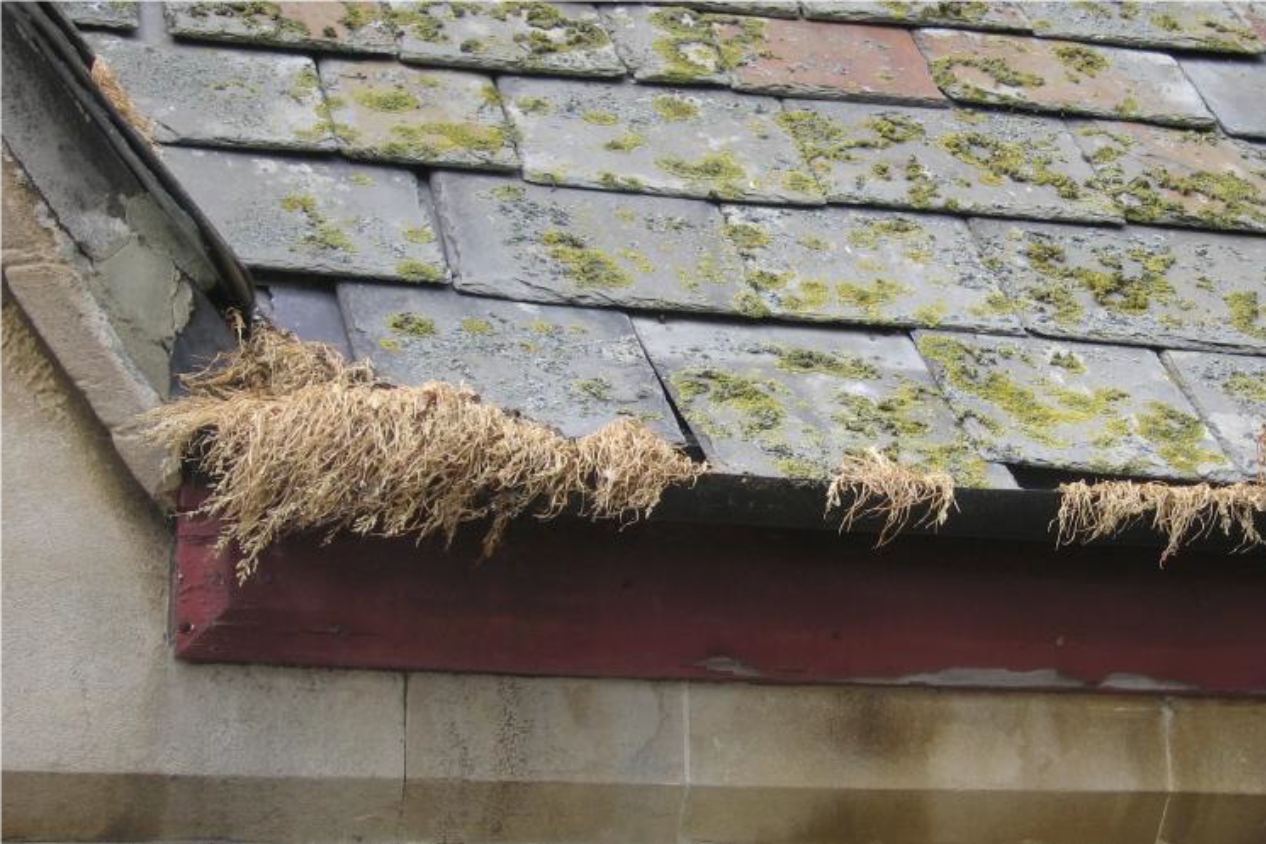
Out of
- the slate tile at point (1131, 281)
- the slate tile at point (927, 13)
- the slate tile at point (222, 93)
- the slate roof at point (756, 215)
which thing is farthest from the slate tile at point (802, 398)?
the slate tile at point (927, 13)

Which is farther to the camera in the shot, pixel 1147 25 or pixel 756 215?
pixel 1147 25

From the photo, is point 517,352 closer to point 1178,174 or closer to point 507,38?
point 507,38

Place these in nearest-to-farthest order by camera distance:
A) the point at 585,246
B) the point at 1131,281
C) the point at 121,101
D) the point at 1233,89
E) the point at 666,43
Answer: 1. the point at 121,101
2. the point at 585,246
3. the point at 1131,281
4. the point at 666,43
5. the point at 1233,89

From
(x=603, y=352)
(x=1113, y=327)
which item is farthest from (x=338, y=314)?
(x=1113, y=327)

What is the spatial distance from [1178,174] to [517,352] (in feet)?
5.01

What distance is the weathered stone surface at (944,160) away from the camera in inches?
130

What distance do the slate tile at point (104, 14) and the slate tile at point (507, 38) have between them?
48cm

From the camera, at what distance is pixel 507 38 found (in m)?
3.40

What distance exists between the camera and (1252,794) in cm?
311

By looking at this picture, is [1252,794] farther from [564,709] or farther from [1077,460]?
[564,709]

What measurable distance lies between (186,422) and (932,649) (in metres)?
1.26

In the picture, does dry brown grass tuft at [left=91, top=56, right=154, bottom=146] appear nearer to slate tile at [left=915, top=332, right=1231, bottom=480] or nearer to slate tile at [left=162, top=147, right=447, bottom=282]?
slate tile at [left=162, top=147, right=447, bottom=282]

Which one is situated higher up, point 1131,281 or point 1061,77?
point 1061,77

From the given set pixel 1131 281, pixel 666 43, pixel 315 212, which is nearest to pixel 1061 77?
pixel 1131 281
